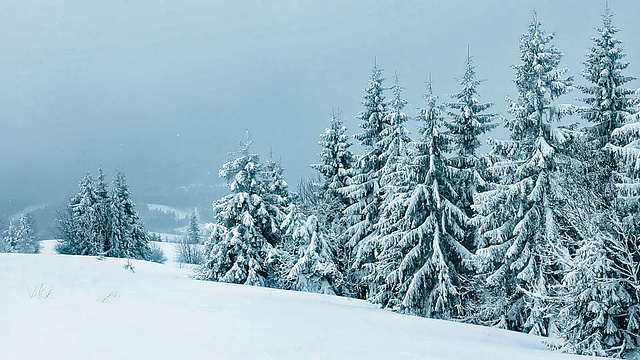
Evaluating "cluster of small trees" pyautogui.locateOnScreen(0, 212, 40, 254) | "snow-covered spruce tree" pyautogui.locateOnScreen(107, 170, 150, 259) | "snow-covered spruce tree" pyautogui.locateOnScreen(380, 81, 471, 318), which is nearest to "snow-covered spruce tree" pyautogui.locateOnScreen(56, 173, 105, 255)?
"snow-covered spruce tree" pyautogui.locateOnScreen(107, 170, 150, 259)

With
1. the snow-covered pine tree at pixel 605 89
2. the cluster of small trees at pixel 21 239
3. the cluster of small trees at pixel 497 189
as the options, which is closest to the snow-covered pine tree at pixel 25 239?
the cluster of small trees at pixel 21 239

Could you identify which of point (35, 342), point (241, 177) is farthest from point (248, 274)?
point (35, 342)

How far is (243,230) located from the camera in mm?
A: 30250

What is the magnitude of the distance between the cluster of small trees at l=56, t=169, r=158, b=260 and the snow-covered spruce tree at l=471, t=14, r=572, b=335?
3433cm

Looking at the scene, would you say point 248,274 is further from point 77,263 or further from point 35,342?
point 35,342

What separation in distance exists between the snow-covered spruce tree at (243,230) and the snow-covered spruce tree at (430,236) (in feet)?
35.8

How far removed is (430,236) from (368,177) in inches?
257

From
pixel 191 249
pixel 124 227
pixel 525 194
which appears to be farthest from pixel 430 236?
pixel 191 249

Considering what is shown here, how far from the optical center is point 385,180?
2406 cm

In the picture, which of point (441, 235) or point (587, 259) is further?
point (441, 235)

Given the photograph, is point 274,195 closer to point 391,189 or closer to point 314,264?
point 314,264

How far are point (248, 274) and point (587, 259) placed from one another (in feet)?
70.8

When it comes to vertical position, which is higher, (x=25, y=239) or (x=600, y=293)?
(x=25, y=239)

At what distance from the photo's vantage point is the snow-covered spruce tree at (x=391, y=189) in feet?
71.3
